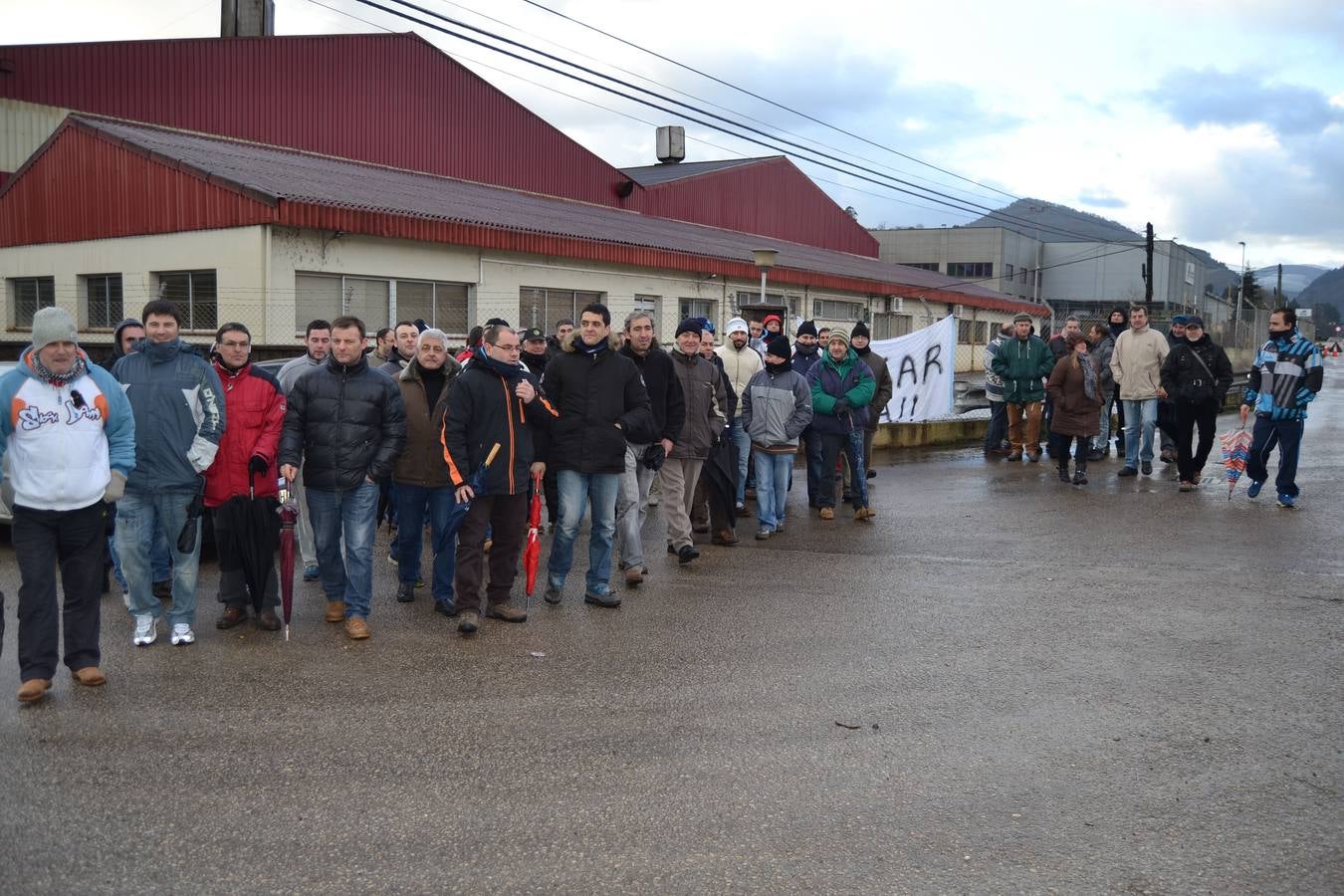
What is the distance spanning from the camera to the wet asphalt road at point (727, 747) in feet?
12.4

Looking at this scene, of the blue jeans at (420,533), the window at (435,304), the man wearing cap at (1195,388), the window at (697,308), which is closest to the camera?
the blue jeans at (420,533)

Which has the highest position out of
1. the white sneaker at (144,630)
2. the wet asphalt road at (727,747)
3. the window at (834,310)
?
the window at (834,310)

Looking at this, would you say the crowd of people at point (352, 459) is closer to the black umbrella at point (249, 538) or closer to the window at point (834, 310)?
the black umbrella at point (249, 538)

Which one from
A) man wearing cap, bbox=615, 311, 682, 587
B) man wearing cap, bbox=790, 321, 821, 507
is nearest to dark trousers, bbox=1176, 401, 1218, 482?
man wearing cap, bbox=790, 321, 821, 507

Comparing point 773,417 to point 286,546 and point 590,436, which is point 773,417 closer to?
point 590,436

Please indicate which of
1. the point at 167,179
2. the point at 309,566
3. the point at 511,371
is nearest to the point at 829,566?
the point at 511,371

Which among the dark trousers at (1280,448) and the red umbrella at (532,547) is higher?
the dark trousers at (1280,448)

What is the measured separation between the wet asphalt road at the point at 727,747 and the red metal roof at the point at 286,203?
10558 millimetres

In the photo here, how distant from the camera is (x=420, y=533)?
25.2 feet

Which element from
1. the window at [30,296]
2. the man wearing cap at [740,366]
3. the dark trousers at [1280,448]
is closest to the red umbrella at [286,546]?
the man wearing cap at [740,366]

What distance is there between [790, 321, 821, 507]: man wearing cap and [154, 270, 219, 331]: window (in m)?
10.6

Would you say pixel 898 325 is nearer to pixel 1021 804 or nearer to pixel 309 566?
pixel 309 566

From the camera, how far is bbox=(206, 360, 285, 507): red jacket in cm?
669

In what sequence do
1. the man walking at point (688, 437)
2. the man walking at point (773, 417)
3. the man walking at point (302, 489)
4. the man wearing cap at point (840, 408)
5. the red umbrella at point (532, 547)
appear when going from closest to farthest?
1. the red umbrella at point (532, 547)
2. the man walking at point (302, 489)
3. the man walking at point (688, 437)
4. the man walking at point (773, 417)
5. the man wearing cap at point (840, 408)
